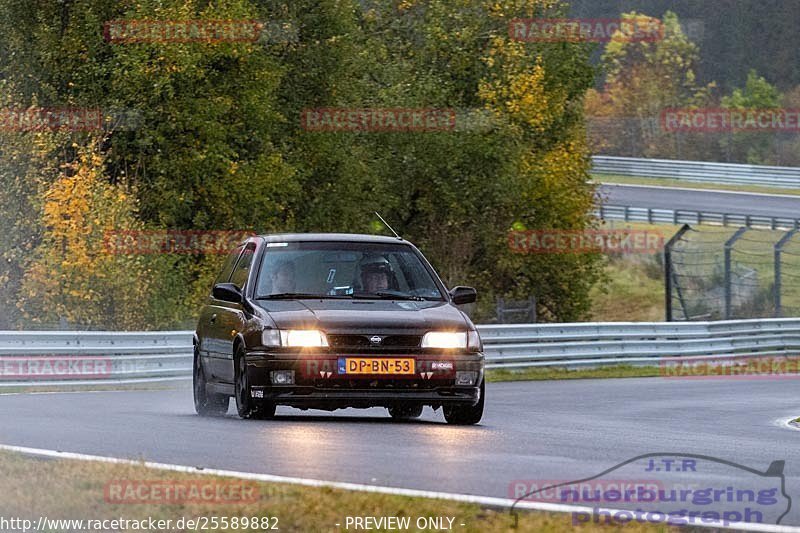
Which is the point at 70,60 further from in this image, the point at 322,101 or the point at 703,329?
the point at 703,329

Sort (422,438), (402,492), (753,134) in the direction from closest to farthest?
(402,492)
(422,438)
(753,134)

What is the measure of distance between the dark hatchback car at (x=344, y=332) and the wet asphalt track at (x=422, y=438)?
272 mm

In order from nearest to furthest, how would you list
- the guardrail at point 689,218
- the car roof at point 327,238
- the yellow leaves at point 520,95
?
the car roof at point 327,238, the yellow leaves at point 520,95, the guardrail at point 689,218

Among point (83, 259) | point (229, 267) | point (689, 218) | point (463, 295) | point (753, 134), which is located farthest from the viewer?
point (753, 134)

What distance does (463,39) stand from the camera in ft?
143

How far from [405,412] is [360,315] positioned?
230cm

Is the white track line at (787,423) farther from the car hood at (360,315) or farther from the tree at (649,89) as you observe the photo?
the tree at (649,89)

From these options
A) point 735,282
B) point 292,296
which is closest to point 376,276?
point 292,296

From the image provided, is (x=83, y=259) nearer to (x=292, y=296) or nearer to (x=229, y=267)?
(x=229, y=267)

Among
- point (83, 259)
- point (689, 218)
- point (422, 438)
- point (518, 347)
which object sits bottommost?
point (689, 218)

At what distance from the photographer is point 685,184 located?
7306cm

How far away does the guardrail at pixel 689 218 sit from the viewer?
55844 millimetres

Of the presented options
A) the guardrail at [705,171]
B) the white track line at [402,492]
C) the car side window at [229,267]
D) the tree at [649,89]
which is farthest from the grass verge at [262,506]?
the tree at [649,89]

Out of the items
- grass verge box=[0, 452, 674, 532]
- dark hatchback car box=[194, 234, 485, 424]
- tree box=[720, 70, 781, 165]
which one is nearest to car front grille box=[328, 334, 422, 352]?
dark hatchback car box=[194, 234, 485, 424]
